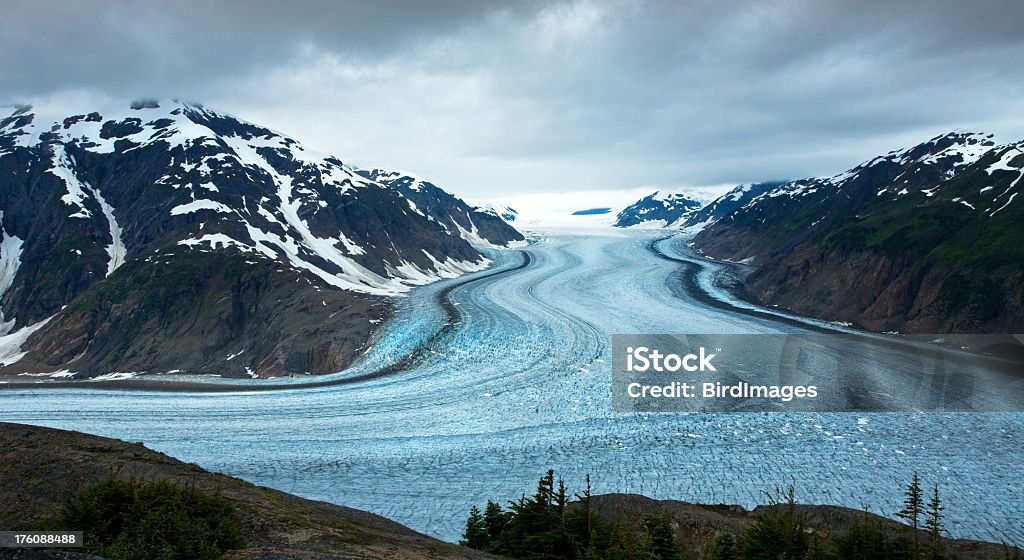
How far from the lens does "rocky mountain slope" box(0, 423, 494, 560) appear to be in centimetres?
1262

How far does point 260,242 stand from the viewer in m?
75.9

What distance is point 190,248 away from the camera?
7088 centimetres

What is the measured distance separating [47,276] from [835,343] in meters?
96.9

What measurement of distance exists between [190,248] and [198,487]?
6420 centimetres

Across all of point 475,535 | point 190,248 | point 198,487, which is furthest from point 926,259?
point 190,248

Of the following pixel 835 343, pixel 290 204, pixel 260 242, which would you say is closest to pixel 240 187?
pixel 290 204

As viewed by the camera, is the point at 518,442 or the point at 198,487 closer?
the point at 198,487

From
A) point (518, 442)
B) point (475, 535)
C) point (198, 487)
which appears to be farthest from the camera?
point (518, 442)

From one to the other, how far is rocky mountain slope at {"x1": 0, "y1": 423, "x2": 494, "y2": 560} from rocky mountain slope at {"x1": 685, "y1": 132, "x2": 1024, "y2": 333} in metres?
51.7

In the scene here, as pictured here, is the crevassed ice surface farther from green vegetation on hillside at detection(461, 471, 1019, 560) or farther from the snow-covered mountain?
the snow-covered mountain

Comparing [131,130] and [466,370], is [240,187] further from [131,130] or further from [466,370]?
[466,370]

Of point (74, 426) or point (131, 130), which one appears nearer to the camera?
point (74, 426)

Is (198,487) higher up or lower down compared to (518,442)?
higher up

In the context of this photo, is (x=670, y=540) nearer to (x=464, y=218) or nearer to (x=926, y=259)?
(x=926, y=259)
